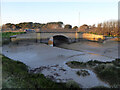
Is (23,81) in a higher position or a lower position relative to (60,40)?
lower

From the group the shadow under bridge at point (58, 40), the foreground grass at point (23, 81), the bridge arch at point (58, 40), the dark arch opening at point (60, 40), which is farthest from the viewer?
the dark arch opening at point (60, 40)

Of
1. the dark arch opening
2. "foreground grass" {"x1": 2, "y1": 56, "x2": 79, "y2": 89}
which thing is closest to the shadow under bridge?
the dark arch opening

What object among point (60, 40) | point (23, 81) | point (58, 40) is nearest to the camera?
point (23, 81)

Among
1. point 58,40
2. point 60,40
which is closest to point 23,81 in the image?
point 60,40

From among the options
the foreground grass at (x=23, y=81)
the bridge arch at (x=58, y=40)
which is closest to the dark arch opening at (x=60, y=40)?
the bridge arch at (x=58, y=40)

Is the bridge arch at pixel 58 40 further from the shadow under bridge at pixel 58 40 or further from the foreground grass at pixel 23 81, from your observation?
the foreground grass at pixel 23 81

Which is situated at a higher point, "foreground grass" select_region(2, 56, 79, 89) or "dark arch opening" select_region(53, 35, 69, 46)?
"dark arch opening" select_region(53, 35, 69, 46)

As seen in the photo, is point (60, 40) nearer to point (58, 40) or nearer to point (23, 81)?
point (58, 40)

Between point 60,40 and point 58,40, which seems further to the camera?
point 58,40

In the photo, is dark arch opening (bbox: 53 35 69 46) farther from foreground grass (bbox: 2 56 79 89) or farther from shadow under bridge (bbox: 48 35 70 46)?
foreground grass (bbox: 2 56 79 89)

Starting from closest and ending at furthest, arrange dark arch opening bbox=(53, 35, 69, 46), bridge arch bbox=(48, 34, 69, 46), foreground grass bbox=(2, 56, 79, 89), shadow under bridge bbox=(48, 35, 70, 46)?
1. foreground grass bbox=(2, 56, 79, 89)
2. bridge arch bbox=(48, 34, 69, 46)
3. shadow under bridge bbox=(48, 35, 70, 46)
4. dark arch opening bbox=(53, 35, 69, 46)

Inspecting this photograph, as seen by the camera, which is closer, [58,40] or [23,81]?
[23,81]

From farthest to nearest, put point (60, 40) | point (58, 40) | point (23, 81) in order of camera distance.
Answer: point (58, 40) → point (60, 40) → point (23, 81)

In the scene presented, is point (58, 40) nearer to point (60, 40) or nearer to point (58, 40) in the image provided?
point (58, 40)
